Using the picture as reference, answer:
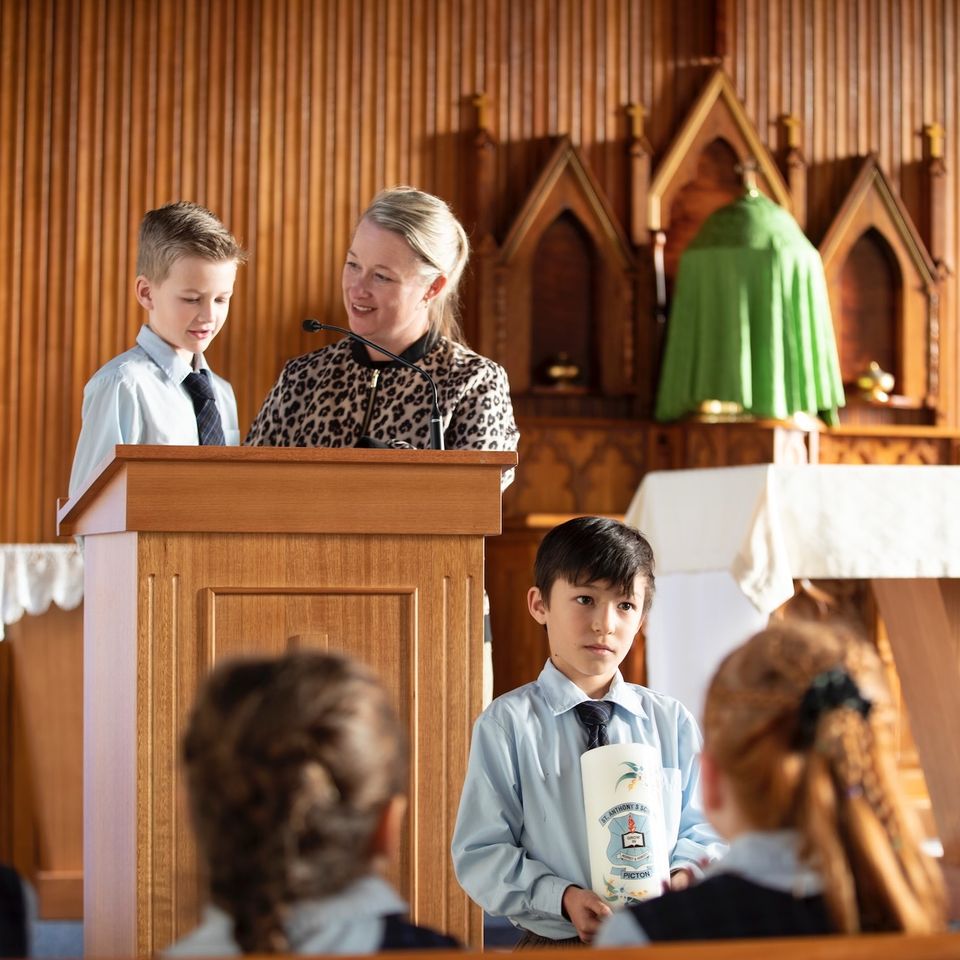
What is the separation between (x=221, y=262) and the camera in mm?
2684

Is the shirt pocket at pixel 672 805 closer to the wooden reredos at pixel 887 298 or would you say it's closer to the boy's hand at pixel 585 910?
the boy's hand at pixel 585 910

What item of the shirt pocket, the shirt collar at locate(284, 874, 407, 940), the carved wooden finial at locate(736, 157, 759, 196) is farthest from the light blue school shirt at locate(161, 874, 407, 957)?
the carved wooden finial at locate(736, 157, 759, 196)

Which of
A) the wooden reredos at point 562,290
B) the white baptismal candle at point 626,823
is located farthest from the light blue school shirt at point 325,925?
the wooden reredos at point 562,290

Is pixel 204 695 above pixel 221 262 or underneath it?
underneath

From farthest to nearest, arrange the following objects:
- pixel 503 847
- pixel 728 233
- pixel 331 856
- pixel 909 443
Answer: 1. pixel 909 443
2. pixel 728 233
3. pixel 503 847
4. pixel 331 856

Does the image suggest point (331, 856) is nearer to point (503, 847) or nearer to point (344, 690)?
point (344, 690)

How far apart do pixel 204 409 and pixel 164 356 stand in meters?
0.13

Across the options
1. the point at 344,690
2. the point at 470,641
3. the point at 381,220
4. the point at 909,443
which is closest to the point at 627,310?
the point at 909,443

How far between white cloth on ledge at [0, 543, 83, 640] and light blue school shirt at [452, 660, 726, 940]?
8.83ft

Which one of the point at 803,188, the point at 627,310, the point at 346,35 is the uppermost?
the point at 346,35

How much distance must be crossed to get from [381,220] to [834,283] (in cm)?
370

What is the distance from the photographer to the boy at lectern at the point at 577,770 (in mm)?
1853

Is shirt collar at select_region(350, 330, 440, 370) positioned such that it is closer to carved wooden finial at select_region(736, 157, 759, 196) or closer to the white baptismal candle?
the white baptismal candle

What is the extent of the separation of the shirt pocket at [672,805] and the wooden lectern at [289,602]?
0.31 metres
